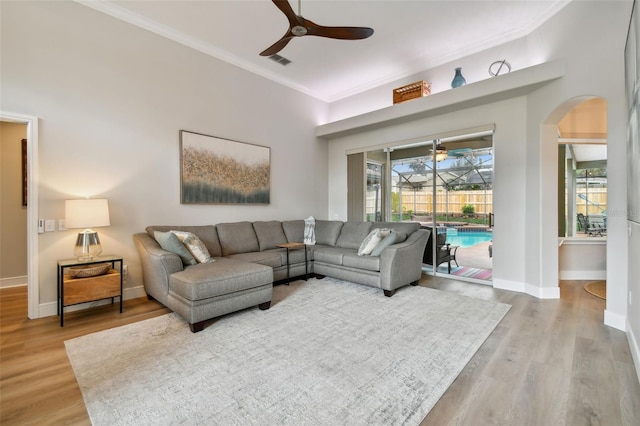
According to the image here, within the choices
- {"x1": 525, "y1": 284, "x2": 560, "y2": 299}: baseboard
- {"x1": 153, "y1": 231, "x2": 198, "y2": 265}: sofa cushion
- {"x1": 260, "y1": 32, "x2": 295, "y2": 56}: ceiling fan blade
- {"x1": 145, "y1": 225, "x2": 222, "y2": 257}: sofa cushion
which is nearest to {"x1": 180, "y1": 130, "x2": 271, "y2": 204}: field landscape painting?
{"x1": 145, "y1": 225, "x2": 222, "y2": 257}: sofa cushion

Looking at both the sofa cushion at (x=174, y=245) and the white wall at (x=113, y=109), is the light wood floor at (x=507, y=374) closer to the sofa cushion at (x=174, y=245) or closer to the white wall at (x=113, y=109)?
the sofa cushion at (x=174, y=245)

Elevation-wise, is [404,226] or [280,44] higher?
[280,44]

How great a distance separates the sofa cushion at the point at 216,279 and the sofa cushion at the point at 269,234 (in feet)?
4.55

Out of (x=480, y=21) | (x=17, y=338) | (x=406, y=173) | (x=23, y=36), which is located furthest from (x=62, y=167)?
(x=480, y=21)

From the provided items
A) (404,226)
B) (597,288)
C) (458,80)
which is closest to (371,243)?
(404,226)

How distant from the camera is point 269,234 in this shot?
15.7ft

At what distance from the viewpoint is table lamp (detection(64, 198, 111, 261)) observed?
2.93 m

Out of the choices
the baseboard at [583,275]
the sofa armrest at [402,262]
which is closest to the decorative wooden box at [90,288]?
the sofa armrest at [402,262]

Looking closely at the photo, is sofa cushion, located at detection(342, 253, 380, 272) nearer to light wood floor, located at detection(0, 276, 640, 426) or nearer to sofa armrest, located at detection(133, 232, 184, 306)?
light wood floor, located at detection(0, 276, 640, 426)

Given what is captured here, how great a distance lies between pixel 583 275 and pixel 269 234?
5.23 metres

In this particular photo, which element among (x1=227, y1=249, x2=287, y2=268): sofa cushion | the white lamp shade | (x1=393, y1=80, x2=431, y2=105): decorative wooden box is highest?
(x1=393, y1=80, x2=431, y2=105): decorative wooden box

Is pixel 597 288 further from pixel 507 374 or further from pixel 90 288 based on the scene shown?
pixel 90 288

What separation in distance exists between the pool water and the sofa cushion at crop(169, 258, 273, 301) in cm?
338

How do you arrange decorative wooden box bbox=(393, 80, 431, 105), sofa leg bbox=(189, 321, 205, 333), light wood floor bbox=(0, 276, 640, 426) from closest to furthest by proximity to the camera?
light wood floor bbox=(0, 276, 640, 426) → sofa leg bbox=(189, 321, 205, 333) → decorative wooden box bbox=(393, 80, 431, 105)
